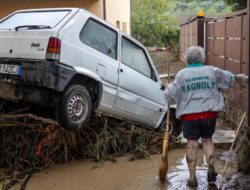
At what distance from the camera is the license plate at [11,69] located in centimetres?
666

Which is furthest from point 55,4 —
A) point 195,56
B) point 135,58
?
point 195,56

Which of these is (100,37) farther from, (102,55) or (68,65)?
(68,65)

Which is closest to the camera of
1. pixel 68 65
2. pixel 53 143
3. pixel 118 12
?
pixel 68 65

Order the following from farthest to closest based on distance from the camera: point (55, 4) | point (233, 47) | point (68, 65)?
point (55, 4) < point (233, 47) < point (68, 65)

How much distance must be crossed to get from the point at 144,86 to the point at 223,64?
423cm

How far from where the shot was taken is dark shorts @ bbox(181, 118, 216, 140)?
20.6 feet

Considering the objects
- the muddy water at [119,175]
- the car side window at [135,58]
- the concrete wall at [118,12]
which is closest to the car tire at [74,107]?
the muddy water at [119,175]

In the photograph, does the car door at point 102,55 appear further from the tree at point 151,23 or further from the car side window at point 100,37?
the tree at point 151,23

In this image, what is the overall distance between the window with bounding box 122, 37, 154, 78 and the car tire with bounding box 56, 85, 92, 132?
1.25m

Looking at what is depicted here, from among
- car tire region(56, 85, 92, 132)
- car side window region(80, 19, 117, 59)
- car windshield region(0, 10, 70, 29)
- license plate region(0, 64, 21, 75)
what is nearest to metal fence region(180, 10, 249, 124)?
car side window region(80, 19, 117, 59)

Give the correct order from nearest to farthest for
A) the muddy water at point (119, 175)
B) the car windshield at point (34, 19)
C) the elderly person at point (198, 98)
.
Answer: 1. the elderly person at point (198, 98)
2. the muddy water at point (119, 175)
3. the car windshield at point (34, 19)

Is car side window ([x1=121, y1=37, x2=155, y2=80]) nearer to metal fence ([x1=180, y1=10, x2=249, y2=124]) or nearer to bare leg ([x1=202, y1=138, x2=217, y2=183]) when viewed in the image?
metal fence ([x1=180, y1=10, x2=249, y2=124])

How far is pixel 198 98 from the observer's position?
20.4 feet

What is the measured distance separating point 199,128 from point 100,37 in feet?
7.37
